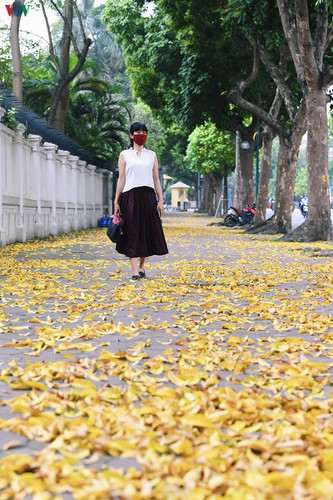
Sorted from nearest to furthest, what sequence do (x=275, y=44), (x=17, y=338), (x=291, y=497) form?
(x=291, y=497) → (x=17, y=338) → (x=275, y=44)

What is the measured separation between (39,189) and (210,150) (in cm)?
3152

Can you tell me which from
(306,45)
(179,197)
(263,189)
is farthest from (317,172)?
(179,197)

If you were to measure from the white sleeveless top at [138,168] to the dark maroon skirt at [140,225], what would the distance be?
0.32 ft

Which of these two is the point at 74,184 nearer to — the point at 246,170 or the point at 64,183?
the point at 64,183

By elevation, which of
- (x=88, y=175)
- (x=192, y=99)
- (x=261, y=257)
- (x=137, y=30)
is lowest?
(x=261, y=257)

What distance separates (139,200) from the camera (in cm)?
1022

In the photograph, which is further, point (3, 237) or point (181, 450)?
point (3, 237)

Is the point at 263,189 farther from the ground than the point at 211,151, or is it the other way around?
the point at 211,151

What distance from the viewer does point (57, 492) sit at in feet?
9.52

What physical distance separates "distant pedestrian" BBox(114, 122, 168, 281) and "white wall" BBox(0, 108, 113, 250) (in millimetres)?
6833

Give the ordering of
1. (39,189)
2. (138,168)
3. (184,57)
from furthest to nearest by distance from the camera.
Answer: (184,57) → (39,189) → (138,168)

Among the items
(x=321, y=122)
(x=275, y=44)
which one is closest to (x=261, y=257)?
(x=321, y=122)

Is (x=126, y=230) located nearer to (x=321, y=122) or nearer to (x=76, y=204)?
(x=321, y=122)

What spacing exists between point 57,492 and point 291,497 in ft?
2.66
